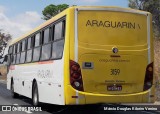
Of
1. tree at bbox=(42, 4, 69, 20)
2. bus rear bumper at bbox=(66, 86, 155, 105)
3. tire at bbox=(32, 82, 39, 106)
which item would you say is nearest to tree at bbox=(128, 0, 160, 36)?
tire at bbox=(32, 82, 39, 106)

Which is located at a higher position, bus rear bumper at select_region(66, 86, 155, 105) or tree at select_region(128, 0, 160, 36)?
tree at select_region(128, 0, 160, 36)

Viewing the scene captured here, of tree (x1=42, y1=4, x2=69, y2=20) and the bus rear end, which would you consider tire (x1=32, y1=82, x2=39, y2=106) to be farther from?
tree (x1=42, y1=4, x2=69, y2=20)

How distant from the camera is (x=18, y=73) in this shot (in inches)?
722

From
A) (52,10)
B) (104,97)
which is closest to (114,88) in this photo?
(104,97)

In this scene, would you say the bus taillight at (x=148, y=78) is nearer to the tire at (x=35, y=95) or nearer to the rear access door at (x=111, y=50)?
the rear access door at (x=111, y=50)

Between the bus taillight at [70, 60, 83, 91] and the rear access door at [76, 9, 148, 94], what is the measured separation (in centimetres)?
11

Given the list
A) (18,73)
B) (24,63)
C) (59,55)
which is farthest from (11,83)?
(59,55)

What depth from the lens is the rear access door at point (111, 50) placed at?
36.4ft

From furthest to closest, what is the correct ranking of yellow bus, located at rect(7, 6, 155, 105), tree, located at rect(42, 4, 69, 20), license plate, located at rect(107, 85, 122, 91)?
tree, located at rect(42, 4, 69, 20) < license plate, located at rect(107, 85, 122, 91) < yellow bus, located at rect(7, 6, 155, 105)

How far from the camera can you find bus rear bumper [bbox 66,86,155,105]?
1080 centimetres

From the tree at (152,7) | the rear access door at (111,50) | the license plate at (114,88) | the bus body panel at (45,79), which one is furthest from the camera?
the tree at (152,7)

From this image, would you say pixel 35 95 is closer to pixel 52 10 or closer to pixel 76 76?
pixel 76 76

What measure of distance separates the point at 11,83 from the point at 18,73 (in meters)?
2.47

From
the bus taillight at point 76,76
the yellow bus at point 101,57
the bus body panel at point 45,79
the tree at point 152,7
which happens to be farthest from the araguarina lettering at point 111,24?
the tree at point 152,7
